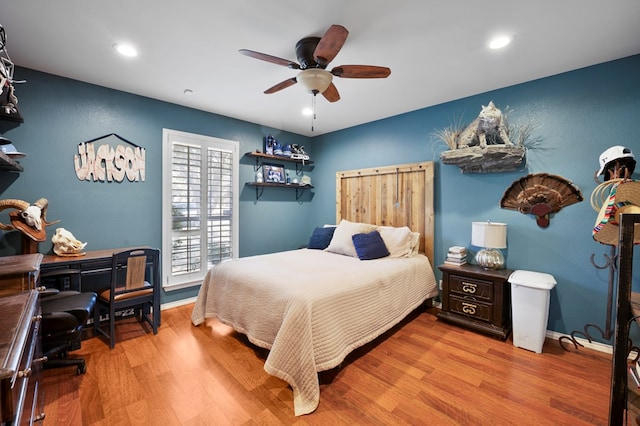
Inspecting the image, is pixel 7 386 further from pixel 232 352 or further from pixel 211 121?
pixel 211 121

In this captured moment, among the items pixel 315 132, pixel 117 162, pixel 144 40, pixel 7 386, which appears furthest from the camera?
pixel 315 132

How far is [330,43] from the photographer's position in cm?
178

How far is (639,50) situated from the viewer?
2.21m

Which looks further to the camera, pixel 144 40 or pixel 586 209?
pixel 586 209

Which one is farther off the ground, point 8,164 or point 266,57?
point 266,57

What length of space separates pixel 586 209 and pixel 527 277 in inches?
32.9

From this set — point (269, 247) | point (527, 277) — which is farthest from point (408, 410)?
point (269, 247)

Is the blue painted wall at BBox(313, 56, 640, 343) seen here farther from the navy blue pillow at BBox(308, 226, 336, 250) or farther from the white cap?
the navy blue pillow at BBox(308, 226, 336, 250)

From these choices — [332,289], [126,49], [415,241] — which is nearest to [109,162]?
[126,49]

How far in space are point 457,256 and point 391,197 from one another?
122 cm

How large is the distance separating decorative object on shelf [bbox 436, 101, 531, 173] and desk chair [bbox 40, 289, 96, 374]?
3746 millimetres

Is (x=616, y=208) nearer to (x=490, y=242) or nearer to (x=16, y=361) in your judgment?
(x=490, y=242)

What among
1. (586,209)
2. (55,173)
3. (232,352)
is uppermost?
(55,173)

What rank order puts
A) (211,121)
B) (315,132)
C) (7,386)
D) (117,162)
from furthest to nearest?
(315,132) → (211,121) → (117,162) → (7,386)
